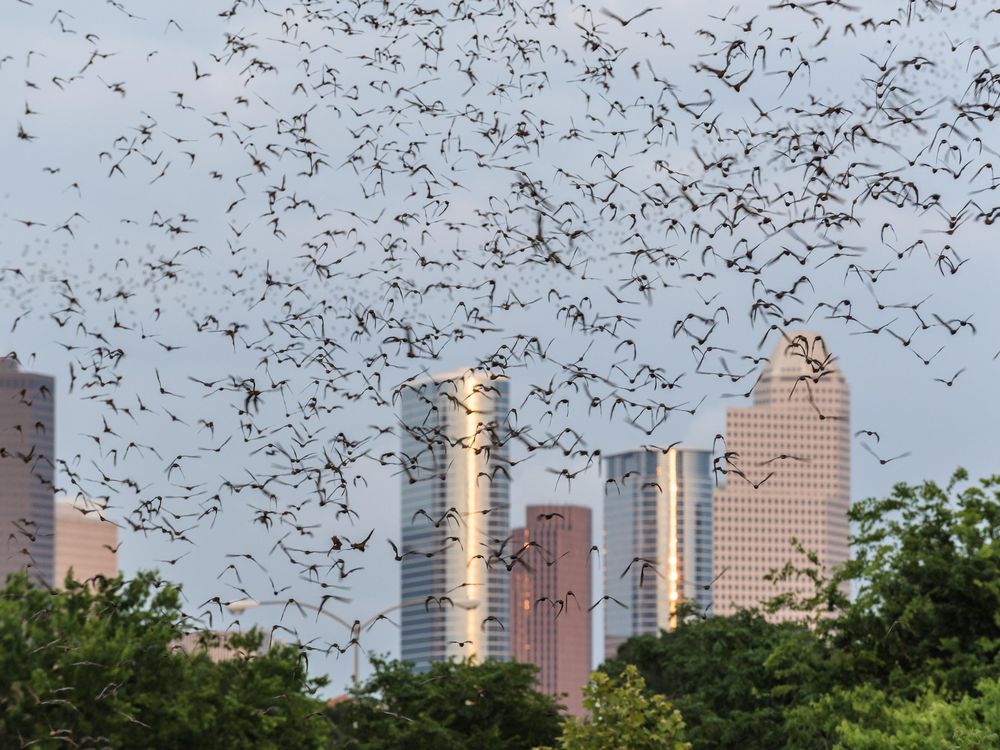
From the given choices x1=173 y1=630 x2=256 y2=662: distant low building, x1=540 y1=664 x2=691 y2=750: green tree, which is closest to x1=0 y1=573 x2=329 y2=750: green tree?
x1=173 y1=630 x2=256 y2=662: distant low building

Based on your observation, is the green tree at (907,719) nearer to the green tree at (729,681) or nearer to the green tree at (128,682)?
the green tree at (729,681)

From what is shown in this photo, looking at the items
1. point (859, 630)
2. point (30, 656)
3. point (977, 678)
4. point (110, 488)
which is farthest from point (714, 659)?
point (110, 488)

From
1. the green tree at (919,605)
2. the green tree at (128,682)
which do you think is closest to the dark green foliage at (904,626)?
the green tree at (919,605)

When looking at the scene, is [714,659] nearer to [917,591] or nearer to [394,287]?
[917,591]

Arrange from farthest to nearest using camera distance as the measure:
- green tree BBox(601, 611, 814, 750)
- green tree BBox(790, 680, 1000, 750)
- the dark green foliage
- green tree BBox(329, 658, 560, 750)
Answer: green tree BBox(329, 658, 560, 750), green tree BBox(601, 611, 814, 750), the dark green foliage, green tree BBox(790, 680, 1000, 750)

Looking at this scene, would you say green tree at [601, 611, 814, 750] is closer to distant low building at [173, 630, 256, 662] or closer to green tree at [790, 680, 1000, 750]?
green tree at [790, 680, 1000, 750]

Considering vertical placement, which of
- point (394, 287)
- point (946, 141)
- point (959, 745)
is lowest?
point (959, 745)

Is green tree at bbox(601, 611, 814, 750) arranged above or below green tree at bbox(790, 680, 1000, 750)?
above
